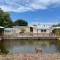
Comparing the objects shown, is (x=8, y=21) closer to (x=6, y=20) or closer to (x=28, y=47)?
(x=6, y=20)

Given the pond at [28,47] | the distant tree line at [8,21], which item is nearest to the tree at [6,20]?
the distant tree line at [8,21]

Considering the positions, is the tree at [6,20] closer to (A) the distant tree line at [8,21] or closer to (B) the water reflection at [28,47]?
(A) the distant tree line at [8,21]

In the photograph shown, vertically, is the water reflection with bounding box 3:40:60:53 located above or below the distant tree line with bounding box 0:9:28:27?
below

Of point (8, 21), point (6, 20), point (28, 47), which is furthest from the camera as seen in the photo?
point (6, 20)

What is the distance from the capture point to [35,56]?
16.7 feet

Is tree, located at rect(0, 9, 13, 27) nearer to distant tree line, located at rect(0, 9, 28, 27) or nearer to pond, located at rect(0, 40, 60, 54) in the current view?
distant tree line, located at rect(0, 9, 28, 27)

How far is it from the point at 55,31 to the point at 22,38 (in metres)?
3.15

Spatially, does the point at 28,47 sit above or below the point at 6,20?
below

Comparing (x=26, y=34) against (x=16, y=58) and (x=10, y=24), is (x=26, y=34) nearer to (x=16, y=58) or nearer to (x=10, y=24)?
(x=10, y=24)

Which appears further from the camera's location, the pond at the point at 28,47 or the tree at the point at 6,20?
the tree at the point at 6,20

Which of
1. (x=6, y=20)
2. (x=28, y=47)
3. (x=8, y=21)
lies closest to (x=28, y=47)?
(x=28, y=47)

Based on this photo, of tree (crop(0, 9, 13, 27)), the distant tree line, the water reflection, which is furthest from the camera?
tree (crop(0, 9, 13, 27))

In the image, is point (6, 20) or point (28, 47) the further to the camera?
point (6, 20)

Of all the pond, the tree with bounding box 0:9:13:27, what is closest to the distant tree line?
the tree with bounding box 0:9:13:27
